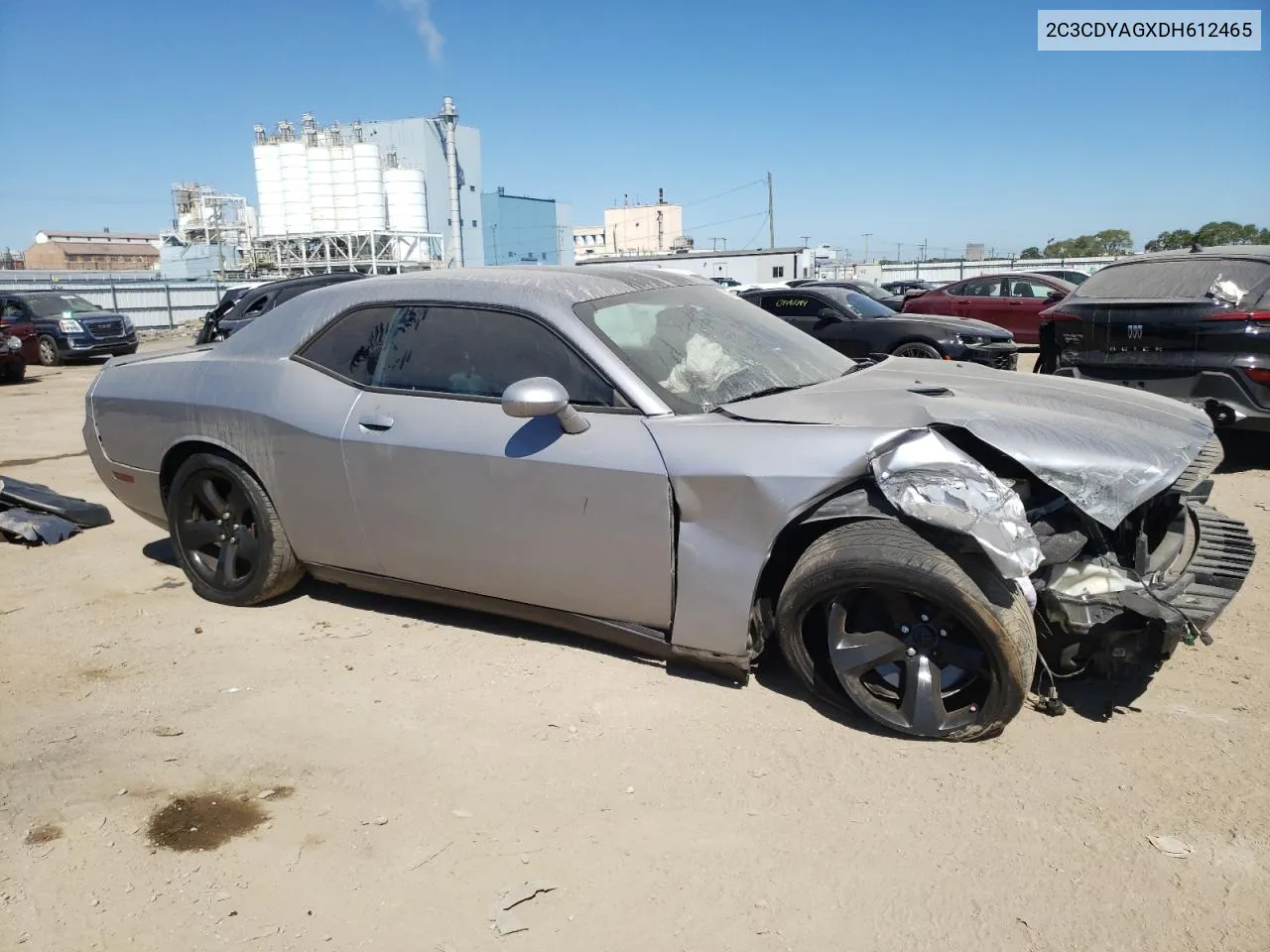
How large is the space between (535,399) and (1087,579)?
77.9 inches

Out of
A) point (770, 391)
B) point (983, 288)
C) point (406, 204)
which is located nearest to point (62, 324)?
point (983, 288)

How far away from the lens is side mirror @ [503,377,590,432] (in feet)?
10.5

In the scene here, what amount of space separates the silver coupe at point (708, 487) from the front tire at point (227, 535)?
0.02m

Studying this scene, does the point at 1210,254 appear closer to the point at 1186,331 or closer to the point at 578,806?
the point at 1186,331

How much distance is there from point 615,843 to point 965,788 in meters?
1.10

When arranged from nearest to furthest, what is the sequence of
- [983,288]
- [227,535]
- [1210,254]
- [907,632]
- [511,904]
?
1. [511,904]
2. [907,632]
3. [227,535]
4. [1210,254]
5. [983,288]

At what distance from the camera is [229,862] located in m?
2.60

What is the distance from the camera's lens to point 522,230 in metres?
68.9

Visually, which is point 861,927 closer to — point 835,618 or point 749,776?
point 749,776

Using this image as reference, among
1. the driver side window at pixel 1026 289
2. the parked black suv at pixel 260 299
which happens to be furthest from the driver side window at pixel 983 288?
the parked black suv at pixel 260 299

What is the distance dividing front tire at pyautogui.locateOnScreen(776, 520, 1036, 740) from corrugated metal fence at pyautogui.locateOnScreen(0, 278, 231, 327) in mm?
31652

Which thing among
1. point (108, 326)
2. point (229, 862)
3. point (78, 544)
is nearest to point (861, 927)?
point (229, 862)

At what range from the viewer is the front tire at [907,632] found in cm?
289

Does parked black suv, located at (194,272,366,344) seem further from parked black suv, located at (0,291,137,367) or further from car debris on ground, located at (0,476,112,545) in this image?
car debris on ground, located at (0,476,112,545)
